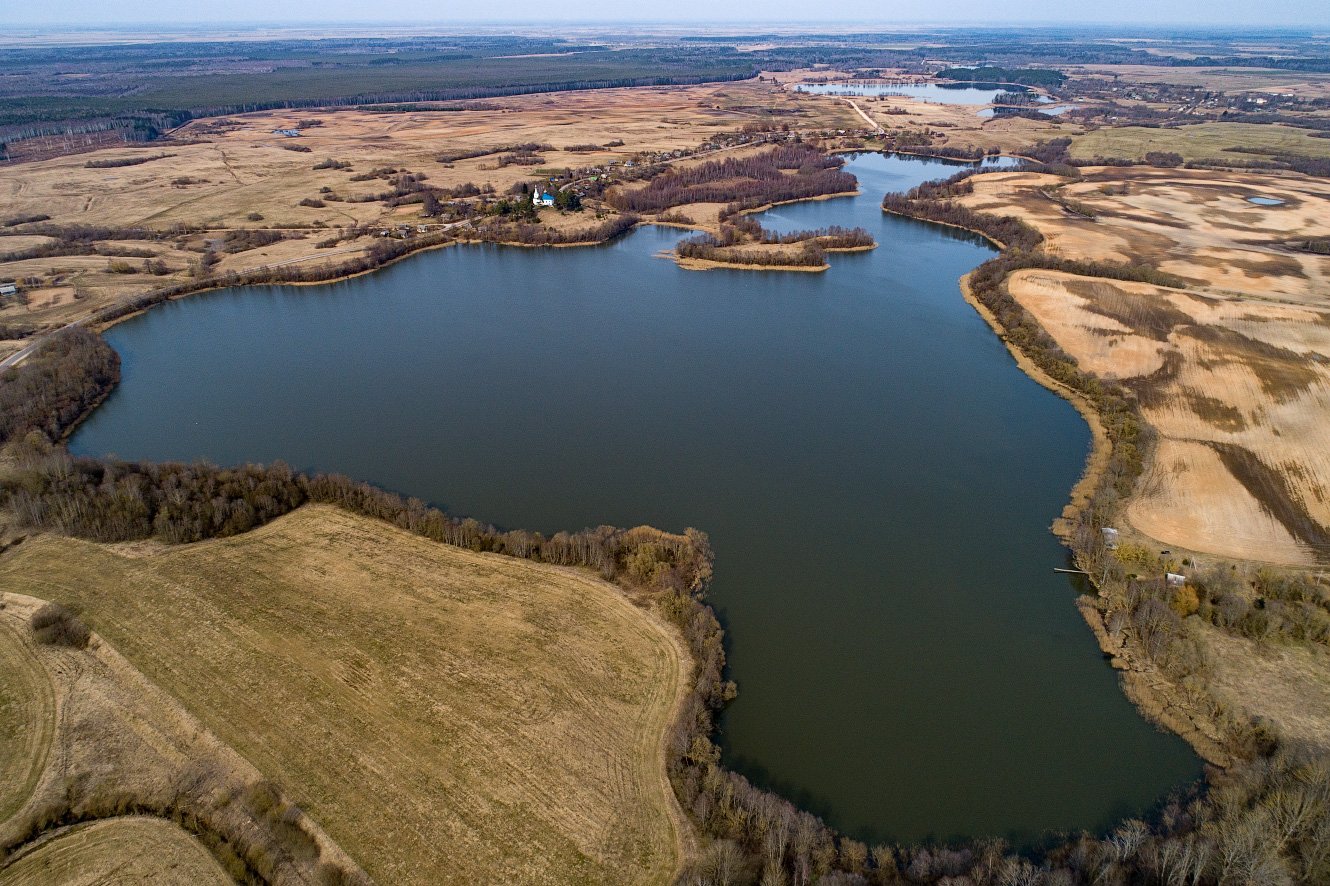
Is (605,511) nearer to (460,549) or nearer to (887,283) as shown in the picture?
(460,549)

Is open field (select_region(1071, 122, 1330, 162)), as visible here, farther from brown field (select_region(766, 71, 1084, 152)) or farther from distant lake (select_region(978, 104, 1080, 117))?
distant lake (select_region(978, 104, 1080, 117))

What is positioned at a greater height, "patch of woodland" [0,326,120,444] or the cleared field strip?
"patch of woodland" [0,326,120,444]

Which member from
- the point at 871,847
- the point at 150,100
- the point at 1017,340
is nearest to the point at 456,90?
the point at 150,100

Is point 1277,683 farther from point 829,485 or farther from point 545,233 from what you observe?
point 545,233

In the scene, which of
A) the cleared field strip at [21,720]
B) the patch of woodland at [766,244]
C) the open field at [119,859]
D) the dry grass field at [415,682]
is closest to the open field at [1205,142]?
the patch of woodland at [766,244]

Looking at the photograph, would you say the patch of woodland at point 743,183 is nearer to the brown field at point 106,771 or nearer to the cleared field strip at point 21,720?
the cleared field strip at point 21,720

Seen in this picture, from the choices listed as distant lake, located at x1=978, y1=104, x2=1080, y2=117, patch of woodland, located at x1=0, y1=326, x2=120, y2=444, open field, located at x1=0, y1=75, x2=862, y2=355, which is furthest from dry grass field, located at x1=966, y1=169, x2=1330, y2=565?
distant lake, located at x1=978, y1=104, x2=1080, y2=117
